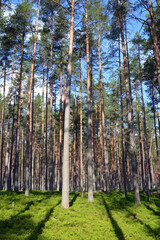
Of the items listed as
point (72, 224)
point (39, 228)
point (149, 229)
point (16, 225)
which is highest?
point (16, 225)

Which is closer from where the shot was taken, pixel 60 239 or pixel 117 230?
pixel 60 239

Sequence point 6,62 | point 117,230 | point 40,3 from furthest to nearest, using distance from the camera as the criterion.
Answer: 1. point 6,62
2. point 40,3
3. point 117,230

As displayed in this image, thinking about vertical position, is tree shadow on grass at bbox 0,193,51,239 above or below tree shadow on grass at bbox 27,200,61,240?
above

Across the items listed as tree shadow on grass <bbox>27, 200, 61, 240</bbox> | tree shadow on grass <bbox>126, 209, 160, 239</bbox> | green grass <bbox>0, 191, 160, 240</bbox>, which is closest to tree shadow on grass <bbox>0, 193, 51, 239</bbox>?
green grass <bbox>0, 191, 160, 240</bbox>

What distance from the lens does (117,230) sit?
6.52 meters

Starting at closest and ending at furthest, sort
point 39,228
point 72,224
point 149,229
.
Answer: point 39,228
point 72,224
point 149,229

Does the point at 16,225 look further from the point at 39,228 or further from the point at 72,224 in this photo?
the point at 72,224

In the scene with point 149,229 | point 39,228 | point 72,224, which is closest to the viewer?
point 39,228

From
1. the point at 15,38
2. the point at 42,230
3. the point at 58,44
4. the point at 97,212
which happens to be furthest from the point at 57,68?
the point at 42,230

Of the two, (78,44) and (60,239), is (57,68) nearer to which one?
(78,44)

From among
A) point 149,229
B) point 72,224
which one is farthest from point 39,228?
point 149,229

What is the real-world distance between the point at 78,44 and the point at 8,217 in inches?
589

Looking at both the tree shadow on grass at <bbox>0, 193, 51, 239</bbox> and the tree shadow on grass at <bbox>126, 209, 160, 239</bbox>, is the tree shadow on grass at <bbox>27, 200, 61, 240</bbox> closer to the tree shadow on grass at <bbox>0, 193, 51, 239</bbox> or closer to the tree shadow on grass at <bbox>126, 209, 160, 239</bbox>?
the tree shadow on grass at <bbox>0, 193, 51, 239</bbox>

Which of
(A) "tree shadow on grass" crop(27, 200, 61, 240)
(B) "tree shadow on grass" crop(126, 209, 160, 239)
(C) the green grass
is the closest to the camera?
→ (A) "tree shadow on grass" crop(27, 200, 61, 240)
